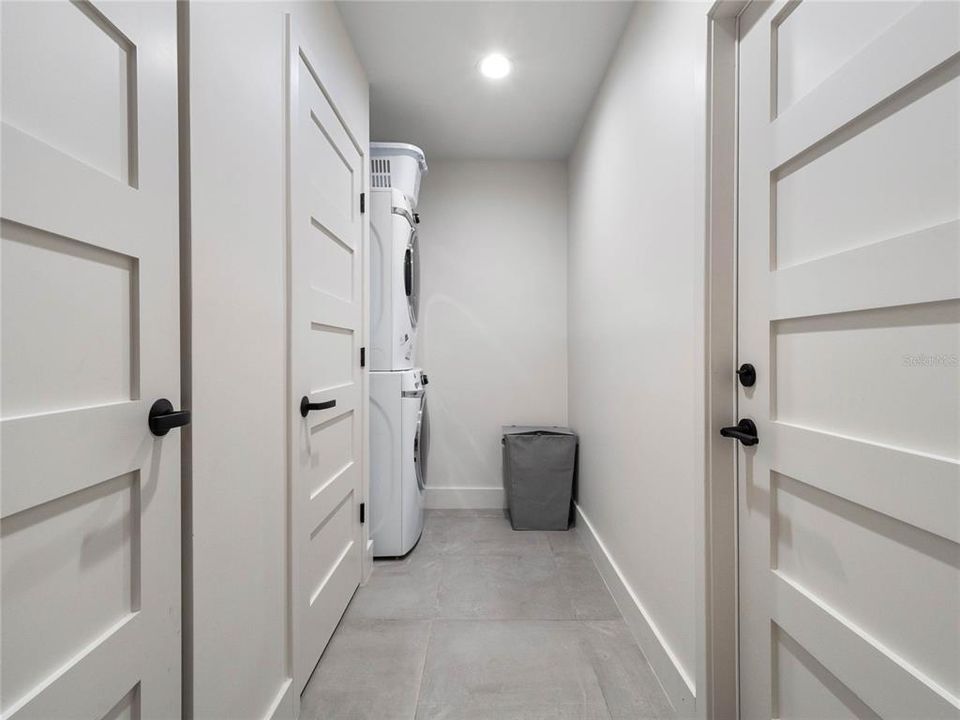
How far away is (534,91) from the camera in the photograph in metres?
2.33

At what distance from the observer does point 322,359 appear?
1.61m

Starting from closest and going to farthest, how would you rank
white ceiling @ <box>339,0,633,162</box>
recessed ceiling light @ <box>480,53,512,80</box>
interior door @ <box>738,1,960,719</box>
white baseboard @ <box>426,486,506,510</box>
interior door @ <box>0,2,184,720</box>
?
interior door @ <box>0,2,184,720</box> < interior door @ <box>738,1,960,719</box> < white ceiling @ <box>339,0,633,162</box> < recessed ceiling light @ <box>480,53,512,80</box> < white baseboard @ <box>426,486,506,510</box>

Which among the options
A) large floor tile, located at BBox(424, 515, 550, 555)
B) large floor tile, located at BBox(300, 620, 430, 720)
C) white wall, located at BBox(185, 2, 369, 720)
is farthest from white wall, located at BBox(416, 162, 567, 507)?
white wall, located at BBox(185, 2, 369, 720)

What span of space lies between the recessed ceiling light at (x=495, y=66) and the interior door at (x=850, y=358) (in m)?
1.24

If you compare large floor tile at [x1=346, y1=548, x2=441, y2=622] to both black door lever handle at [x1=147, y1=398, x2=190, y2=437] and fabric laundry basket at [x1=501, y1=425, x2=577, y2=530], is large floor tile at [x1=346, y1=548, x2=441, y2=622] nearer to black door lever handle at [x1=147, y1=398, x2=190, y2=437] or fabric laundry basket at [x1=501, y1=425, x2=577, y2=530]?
fabric laundry basket at [x1=501, y1=425, x2=577, y2=530]

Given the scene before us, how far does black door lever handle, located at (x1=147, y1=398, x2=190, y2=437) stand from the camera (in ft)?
2.51

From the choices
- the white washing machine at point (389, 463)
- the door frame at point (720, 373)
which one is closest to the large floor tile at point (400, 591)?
the white washing machine at point (389, 463)

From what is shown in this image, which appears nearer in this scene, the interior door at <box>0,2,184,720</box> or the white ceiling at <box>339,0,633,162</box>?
the interior door at <box>0,2,184,720</box>

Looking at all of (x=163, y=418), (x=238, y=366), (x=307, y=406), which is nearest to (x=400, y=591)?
(x=307, y=406)

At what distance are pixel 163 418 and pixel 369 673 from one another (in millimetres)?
1240

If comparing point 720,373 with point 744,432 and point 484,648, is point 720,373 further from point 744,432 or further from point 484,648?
point 484,648

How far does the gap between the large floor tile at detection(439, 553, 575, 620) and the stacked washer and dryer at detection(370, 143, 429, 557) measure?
0.38m

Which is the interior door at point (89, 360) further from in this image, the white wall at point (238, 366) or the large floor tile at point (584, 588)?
the large floor tile at point (584, 588)

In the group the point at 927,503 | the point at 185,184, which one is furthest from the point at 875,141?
the point at 185,184
